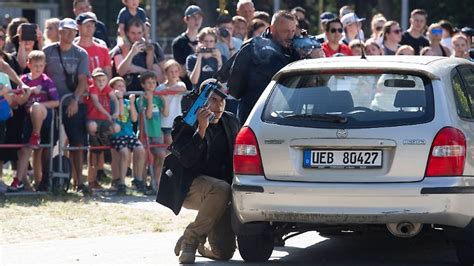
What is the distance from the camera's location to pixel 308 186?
29.8 ft

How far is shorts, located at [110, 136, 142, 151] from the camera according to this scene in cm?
1472

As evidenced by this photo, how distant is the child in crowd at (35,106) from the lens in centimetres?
1409

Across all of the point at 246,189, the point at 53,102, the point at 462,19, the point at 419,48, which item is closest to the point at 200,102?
the point at 246,189

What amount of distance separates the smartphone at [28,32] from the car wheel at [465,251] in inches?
288

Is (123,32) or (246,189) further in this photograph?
(123,32)

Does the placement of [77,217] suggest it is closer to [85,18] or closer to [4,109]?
[4,109]

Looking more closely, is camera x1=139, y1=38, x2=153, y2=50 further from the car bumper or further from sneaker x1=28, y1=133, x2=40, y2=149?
the car bumper

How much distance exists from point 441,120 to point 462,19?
21670 mm

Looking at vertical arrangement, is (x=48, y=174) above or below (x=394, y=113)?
below

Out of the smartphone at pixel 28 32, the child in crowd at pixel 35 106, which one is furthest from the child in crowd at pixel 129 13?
the child in crowd at pixel 35 106

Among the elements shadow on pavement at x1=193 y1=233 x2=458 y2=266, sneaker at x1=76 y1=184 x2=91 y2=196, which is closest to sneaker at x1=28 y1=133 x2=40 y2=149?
sneaker at x1=76 y1=184 x2=91 y2=196

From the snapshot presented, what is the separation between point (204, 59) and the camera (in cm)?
1585

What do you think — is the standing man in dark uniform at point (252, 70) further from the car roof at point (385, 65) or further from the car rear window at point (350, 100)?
the car rear window at point (350, 100)

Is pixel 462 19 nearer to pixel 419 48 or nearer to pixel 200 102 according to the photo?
pixel 419 48
